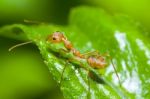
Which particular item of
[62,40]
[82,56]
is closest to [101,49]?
[82,56]

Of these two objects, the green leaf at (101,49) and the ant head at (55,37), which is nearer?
the green leaf at (101,49)

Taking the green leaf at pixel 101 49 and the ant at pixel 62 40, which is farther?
the ant at pixel 62 40

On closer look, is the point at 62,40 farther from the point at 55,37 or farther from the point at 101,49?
the point at 101,49

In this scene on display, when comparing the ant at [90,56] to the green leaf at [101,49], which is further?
the ant at [90,56]

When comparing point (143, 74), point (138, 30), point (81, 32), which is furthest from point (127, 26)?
point (143, 74)

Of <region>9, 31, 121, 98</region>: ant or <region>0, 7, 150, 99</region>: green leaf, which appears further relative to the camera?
<region>9, 31, 121, 98</region>: ant

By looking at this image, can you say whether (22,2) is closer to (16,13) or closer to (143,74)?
(16,13)

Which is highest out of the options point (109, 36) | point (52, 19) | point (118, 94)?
point (52, 19)

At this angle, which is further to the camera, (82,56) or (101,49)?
(101,49)
